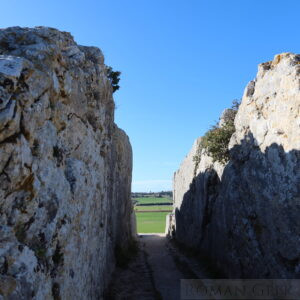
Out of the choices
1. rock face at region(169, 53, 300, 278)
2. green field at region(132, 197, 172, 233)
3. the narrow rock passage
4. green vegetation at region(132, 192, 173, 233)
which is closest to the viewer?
rock face at region(169, 53, 300, 278)

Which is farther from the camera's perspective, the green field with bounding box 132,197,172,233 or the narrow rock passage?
the green field with bounding box 132,197,172,233

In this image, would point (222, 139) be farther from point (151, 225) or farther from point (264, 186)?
point (151, 225)

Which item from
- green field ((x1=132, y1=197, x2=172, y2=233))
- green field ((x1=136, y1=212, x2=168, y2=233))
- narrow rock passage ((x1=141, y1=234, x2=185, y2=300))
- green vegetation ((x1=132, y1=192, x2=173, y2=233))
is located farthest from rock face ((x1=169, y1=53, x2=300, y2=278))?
green vegetation ((x1=132, y1=192, x2=173, y2=233))

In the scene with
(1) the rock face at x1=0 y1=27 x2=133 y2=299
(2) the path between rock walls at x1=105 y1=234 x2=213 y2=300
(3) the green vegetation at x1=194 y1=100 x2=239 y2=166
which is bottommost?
(2) the path between rock walls at x1=105 y1=234 x2=213 y2=300

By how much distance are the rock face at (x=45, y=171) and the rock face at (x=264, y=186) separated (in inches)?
220

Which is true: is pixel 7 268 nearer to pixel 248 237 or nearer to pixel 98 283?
pixel 98 283

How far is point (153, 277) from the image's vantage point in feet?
48.4

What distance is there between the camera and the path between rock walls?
11977 millimetres

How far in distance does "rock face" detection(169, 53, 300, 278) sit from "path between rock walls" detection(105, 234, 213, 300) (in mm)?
1705

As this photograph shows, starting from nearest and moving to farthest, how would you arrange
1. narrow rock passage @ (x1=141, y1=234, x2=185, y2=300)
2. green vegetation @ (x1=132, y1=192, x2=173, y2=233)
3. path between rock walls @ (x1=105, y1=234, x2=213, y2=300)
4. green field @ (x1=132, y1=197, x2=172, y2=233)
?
path between rock walls @ (x1=105, y1=234, x2=213, y2=300), narrow rock passage @ (x1=141, y1=234, x2=185, y2=300), green field @ (x1=132, y1=197, x2=172, y2=233), green vegetation @ (x1=132, y1=192, x2=173, y2=233)

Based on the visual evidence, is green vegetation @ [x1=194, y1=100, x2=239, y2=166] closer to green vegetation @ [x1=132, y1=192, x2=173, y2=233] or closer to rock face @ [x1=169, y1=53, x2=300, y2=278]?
rock face @ [x1=169, y1=53, x2=300, y2=278]

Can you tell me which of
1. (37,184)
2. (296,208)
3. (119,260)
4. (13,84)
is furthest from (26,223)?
(119,260)

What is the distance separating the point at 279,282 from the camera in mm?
9156

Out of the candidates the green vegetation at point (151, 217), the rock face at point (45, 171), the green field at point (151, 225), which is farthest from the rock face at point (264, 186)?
the green vegetation at point (151, 217)
